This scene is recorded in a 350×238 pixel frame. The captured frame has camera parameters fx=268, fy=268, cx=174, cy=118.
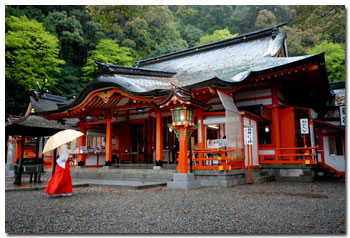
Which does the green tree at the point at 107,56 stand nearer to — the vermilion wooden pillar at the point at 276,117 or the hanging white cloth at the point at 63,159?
the vermilion wooden pillar at the point at 276,117

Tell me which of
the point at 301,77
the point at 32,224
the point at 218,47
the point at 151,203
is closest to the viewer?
the point at 32,224

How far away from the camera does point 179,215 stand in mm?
4379

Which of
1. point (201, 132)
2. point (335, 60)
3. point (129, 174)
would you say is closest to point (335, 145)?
point (201, 132)

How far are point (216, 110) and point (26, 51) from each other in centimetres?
1761

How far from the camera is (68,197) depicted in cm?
659

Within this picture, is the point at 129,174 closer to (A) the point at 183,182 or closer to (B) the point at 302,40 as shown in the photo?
(A) the point at 183,182

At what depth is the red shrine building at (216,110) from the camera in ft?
29.8

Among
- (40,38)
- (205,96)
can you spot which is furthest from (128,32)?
(205,96)

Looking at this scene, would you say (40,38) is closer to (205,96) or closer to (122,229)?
(205,96)

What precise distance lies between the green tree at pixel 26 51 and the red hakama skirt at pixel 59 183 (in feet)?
57.3

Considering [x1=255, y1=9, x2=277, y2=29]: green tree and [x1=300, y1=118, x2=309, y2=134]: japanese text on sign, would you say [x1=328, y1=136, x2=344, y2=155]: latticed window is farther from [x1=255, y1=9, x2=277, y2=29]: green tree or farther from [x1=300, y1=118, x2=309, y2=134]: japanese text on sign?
[x1=255, y1=9, x2=277, y2=29]: green tree

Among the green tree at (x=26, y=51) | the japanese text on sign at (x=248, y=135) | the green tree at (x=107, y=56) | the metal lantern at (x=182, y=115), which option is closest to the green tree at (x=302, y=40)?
the green tree at (x=107, y=56)

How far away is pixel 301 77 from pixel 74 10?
27492mm

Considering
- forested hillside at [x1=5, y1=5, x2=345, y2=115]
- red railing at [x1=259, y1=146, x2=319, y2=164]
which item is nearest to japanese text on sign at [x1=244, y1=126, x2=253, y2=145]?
red railing at [x1=259, y1=146, x2=319, y2=164]
